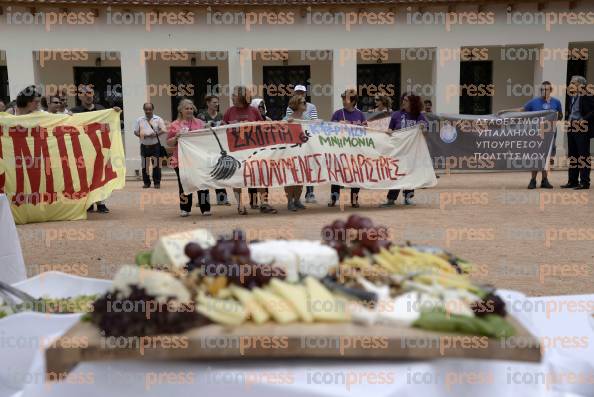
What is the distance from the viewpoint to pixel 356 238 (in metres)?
2.69

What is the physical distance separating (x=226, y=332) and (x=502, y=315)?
1.03 m

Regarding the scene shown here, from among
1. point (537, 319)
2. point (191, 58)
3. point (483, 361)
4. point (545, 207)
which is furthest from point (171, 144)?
point (191, 58)

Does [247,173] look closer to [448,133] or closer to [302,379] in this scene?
[448,133]

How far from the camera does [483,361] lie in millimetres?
2043

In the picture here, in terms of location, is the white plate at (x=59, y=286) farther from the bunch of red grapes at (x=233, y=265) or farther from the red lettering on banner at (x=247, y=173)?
the red lettering on banner at (x=247, y=173)

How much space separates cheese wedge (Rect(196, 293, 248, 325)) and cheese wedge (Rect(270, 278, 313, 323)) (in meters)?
0.16

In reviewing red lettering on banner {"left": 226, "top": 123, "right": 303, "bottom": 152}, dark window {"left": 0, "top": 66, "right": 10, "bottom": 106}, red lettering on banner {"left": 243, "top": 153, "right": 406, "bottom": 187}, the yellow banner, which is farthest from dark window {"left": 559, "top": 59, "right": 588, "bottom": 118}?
dark window {"left": 0, "top": 66, "right": 10, "bottom": 106}

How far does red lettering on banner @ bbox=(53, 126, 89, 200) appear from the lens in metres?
9.76

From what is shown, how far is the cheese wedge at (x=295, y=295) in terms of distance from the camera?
6.98ft

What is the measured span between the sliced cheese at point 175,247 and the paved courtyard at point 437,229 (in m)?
3.76

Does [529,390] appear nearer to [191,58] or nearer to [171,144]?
[171,144]

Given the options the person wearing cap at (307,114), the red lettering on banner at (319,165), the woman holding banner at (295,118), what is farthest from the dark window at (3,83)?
the red lettering on banner at (319,165)

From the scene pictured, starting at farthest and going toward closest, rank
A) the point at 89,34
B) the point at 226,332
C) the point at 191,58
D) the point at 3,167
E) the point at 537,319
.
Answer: the point at 191,58
the point at 89,34
the point at 3,167
the point at 537,319
the point at 226,332

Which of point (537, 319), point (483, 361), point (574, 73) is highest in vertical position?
point (574, 73)
